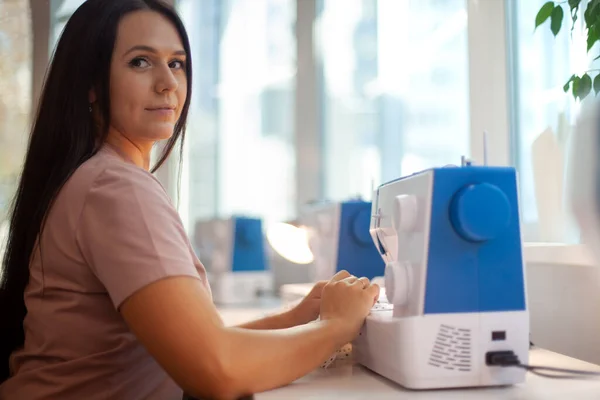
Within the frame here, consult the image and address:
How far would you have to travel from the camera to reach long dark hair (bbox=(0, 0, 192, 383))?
1096 millimetres

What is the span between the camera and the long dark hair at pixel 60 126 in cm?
110

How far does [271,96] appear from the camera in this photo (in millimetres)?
3342

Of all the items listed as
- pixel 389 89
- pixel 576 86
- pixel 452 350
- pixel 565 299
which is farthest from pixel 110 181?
pixel 389 89

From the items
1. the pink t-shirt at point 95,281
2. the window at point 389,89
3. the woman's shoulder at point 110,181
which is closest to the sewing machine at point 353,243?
the window at point 389,89

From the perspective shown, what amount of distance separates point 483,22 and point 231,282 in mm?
1413

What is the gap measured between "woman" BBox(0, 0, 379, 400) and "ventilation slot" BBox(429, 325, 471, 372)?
17 cm

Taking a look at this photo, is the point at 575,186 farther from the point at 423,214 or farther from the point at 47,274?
the point at 47,274

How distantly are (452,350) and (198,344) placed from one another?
1.25ft

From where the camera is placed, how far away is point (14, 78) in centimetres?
268

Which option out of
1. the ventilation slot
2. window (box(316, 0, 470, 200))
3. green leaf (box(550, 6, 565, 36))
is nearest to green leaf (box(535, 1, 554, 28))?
green leaf (box(550, 6, 565, 36))

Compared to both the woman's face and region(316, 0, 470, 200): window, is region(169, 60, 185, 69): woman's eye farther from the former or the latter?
region(316, 0, 470, 200): window

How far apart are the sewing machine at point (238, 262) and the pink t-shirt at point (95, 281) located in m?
1.45

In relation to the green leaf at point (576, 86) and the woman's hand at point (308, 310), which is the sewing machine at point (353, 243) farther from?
the green leaf at point (576, 86)

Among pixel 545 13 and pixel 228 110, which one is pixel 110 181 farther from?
pixel 228 110
